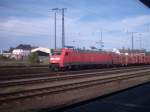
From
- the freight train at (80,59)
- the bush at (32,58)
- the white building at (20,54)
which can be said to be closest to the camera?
the freight train at (80,59)

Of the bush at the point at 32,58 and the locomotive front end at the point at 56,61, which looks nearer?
the locomotive front end at the point at 56,61

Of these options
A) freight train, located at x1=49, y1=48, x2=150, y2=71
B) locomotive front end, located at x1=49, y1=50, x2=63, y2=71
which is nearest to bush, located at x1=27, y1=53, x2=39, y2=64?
freight train, located at x1=49, y1=48, x2=150, y2=71

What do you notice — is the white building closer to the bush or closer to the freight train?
the bush

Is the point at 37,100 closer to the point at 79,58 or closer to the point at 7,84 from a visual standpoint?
the point at 7,84

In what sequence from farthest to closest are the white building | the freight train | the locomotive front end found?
the white building < the freight train < the locomotive front end

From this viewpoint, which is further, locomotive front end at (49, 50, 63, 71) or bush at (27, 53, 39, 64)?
bush at (27, 53, 39, 64)

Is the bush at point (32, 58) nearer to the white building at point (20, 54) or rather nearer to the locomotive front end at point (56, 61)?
the locomotive front end at point (56, 61)

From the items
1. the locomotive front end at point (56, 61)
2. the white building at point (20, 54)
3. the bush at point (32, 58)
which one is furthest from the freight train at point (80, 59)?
the white building at point (20, 54)

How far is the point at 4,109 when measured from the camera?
39.6 ft

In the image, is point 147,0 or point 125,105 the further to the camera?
point 147,0

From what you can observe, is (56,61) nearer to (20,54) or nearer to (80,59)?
(80,59)

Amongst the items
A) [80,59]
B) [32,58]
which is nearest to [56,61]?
[80,59]

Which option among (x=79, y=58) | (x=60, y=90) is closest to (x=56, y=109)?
(x=60, y=90)

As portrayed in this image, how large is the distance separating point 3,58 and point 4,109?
57374 millimetres
